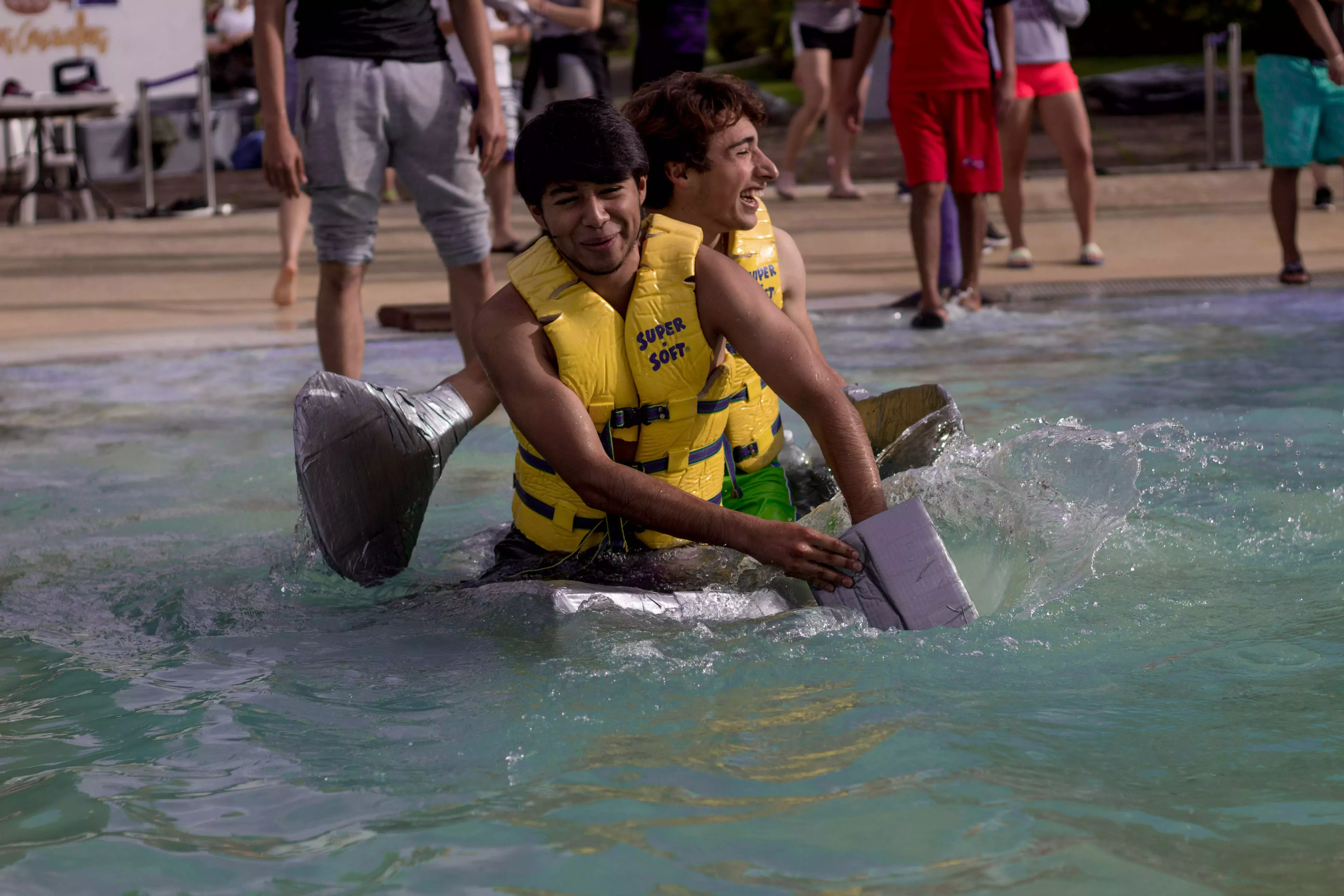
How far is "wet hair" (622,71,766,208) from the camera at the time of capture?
3.45 meters

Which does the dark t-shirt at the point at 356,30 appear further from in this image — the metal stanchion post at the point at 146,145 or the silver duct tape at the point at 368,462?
the metal stanchion post at the point at 146,145

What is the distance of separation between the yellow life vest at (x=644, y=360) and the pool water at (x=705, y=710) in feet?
1.32

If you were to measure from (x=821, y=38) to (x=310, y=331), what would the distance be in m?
5.04

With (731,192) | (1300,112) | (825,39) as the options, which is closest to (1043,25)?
(1300,112)

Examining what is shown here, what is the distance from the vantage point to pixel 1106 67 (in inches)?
893

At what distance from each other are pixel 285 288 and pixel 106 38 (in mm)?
6636

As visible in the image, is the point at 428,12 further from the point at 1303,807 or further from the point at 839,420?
the point at 1303,807

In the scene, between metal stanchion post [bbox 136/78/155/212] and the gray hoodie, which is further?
metal stanchion post [bbox 136/78/155/212]

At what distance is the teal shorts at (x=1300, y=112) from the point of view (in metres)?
7.38

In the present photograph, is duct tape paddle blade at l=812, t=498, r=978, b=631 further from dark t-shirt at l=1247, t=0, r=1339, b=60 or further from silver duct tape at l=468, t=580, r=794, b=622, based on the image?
dark t-shirt at l=1247, t=0, r=1339, b=60

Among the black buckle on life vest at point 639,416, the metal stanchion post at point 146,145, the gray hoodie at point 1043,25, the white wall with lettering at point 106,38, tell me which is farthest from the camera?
the white wall with lettering at point 106,38

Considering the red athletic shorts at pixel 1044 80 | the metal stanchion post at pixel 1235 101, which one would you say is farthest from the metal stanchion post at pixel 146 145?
the metal stanchion post at pixel 1235 101

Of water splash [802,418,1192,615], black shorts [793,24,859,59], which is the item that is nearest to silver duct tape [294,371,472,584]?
water splash [802,418,1192,615]

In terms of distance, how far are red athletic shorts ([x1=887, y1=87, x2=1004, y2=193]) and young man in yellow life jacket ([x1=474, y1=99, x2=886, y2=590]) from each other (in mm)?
3978
